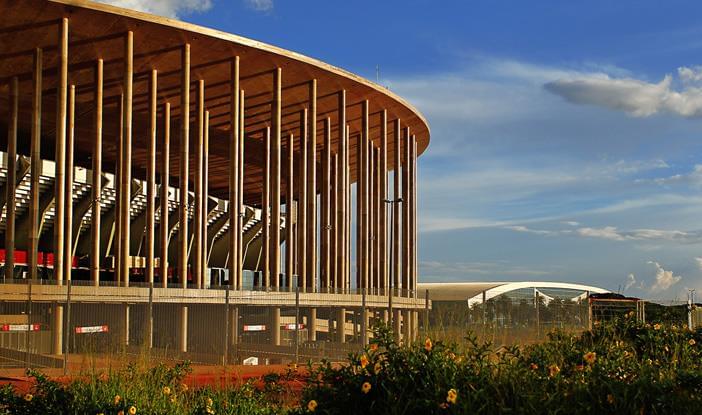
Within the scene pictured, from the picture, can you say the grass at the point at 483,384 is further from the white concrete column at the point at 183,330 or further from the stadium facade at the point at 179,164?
the white concrete column at the point at 183,330

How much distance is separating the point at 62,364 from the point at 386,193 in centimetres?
3742

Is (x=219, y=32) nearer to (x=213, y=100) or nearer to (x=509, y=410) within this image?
(x=213, y=100)

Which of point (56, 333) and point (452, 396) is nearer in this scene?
point (452, 396)

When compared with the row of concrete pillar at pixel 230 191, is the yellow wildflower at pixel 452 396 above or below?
below

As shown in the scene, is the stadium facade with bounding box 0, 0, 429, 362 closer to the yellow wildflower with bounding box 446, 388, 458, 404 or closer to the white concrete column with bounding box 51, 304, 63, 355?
the white concrete column with bounding box 51, 304, 63, 355

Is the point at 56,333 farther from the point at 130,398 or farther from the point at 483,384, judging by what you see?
the point at 483,384

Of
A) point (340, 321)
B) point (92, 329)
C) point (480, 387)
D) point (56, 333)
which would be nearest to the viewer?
point (480, 387)

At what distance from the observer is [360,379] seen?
812 cm

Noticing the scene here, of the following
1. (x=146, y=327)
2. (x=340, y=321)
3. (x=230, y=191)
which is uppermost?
(x=230, y=191)

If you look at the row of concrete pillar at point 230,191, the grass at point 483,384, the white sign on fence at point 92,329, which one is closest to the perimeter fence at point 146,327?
the white sign on fence at point 92,329

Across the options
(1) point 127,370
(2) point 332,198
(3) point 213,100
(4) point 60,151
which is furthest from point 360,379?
(2) point 332,198

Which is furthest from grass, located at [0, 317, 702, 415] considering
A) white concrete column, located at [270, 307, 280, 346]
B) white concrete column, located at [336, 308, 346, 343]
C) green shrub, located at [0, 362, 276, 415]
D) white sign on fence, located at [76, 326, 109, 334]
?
white concrete column, located at [336, 308, 346, 343]

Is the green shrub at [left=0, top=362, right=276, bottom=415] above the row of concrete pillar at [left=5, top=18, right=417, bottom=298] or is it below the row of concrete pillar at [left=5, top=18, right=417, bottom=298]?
below

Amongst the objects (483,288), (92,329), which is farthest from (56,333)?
(483,288)
